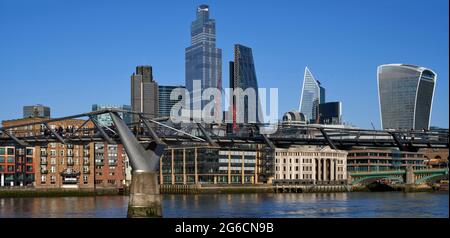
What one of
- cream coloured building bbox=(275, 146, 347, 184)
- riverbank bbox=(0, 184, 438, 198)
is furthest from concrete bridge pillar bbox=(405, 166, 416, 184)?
cream coloured building bbox=(275, 146, 347, 184)

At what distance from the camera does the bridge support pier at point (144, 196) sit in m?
56.0

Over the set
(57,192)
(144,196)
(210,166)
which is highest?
(144,196)

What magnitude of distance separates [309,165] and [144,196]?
120 m

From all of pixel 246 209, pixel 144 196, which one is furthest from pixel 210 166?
pixel 144 196

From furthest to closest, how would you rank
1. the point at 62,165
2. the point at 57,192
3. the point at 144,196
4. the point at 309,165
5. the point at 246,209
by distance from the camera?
1. the point at 309,165
2. the point at 62,165
3. the point at 57,192
4. the point at 246,209
5. the point at 144,196

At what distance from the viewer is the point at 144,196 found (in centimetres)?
5647

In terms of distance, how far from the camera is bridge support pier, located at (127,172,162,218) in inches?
2203

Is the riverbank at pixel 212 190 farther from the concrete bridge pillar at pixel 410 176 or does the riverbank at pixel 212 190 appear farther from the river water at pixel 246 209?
the river water at pixel 246 209

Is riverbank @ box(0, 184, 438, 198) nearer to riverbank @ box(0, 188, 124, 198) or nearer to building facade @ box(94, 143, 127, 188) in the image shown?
riverbank @ box(0, 188, 124, 198)

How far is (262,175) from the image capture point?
16438 cm

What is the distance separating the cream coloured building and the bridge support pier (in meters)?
110

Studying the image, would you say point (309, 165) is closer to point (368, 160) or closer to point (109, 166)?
point (368, 160)
